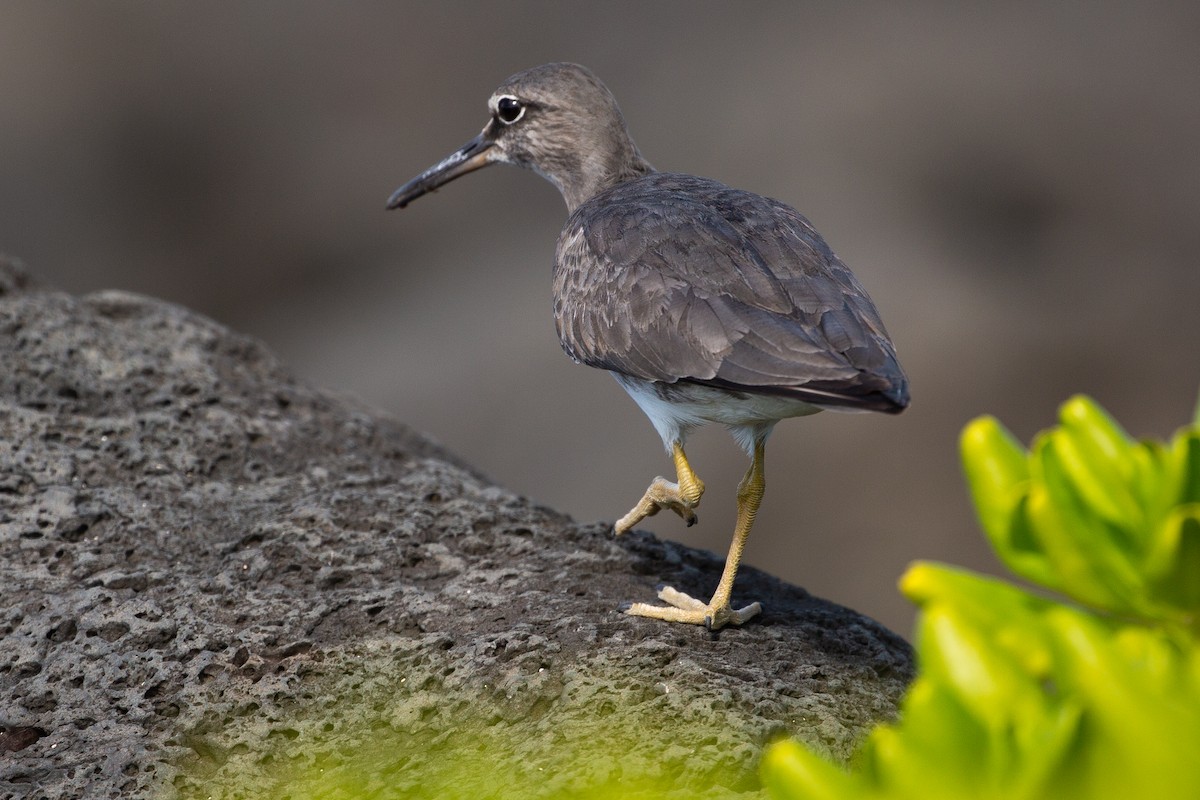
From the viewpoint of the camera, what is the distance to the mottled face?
21.0 ft

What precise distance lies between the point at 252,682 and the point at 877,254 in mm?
9100

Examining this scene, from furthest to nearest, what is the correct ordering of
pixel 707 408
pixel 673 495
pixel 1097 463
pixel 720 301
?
pixel 673 495
pixel 707 408
pixel 720 301
pixel 1097 463

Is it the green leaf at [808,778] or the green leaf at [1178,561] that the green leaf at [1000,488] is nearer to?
the green leaf at [1178,561]

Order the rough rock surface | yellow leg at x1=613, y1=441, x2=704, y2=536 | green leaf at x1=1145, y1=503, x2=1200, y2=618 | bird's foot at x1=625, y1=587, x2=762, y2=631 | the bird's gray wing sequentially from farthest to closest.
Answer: yellow leg at x1=613, y1=441, x2=704, y2=536 → bird's foot at x1=625, y1=587, x2=762, y2=631 → the bird's gray wing → the rough rock surface → green leaf at x1=1145, y1=503, x2=1200, y2=618

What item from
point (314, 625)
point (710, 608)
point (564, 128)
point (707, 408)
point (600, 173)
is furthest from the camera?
point (564, 128)

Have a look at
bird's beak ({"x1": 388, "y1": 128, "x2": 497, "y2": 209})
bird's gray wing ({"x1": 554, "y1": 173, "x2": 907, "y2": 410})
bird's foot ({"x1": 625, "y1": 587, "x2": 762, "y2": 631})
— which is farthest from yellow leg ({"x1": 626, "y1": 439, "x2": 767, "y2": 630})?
bird's beak ({"x1": 388, "y1": 128, "x2": 497, "y2": 209})

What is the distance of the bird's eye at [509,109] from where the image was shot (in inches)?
260

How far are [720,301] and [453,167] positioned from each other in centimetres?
301

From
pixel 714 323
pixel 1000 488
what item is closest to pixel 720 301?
pixel 714 323

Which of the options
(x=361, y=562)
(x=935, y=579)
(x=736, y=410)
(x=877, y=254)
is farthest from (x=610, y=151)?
(x=877, y=254)

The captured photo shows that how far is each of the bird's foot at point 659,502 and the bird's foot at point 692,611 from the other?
2.02 feet

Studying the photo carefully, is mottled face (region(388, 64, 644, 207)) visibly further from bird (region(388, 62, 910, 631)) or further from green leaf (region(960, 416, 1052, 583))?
green leaf (region(960, 416, 1052, 583))

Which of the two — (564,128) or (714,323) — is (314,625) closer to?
(714,323)

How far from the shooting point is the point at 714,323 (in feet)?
14.4
